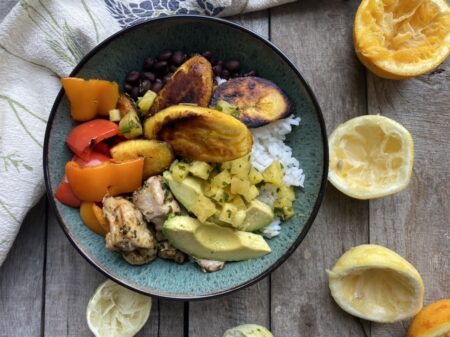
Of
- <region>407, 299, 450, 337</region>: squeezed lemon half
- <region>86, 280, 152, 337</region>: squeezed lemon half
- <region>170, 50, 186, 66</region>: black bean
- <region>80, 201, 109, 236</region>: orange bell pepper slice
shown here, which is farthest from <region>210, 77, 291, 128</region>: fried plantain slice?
<region>407, 299, 450, 337</region>: squeezed lemon half

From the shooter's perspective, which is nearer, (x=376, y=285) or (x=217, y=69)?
(x=217, y=69)

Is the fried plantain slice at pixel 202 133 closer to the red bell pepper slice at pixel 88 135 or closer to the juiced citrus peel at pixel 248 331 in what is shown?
the red bell pepper slice at pixel 88 135

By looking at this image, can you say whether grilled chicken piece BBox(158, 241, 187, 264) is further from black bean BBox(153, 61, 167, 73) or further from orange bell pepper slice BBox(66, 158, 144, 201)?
black bean BBox(153, 61, 167, 73)

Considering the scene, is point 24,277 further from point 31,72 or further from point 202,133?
point 202,133

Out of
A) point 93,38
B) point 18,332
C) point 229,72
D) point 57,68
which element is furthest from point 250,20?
point 18,332

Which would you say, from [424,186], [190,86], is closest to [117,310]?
[190,86]

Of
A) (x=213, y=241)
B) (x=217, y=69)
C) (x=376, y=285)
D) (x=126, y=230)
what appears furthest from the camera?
(x=376, y=285)

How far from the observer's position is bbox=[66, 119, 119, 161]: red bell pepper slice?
179cm

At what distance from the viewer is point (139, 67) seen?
6.43 feet

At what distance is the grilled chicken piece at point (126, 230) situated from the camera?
1712 millimetres

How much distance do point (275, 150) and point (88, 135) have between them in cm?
66

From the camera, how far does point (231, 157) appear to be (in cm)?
172

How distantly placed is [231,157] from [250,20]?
2.26 feet

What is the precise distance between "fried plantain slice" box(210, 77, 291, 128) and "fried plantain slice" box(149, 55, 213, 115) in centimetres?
6
